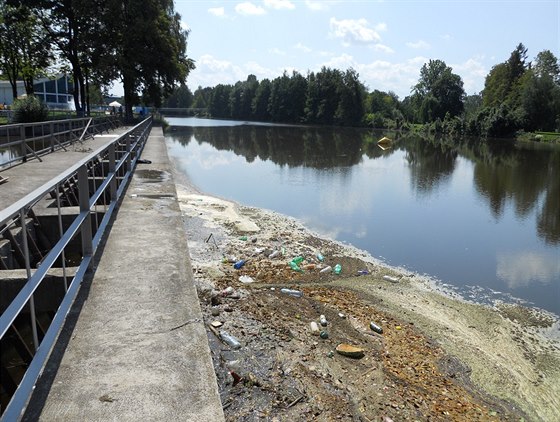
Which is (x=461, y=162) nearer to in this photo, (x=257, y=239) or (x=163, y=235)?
(x=257, y=239)

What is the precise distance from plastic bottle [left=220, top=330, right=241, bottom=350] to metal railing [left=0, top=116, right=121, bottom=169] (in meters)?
8.53

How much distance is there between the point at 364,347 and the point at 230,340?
2018 mm

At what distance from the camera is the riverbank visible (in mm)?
5543

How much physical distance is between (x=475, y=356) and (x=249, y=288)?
402 centimetres

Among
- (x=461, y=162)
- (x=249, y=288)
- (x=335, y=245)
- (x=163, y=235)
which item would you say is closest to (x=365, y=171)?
(x=461, y=162)

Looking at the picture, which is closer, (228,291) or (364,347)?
(364,347)

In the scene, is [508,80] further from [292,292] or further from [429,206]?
[292,292]

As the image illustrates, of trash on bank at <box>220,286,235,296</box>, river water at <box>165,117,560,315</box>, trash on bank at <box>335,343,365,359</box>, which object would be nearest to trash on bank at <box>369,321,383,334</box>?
trash on bank at <box>335,343,365,359</box>

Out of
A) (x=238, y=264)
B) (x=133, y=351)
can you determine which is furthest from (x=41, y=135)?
(x=133, y=351)

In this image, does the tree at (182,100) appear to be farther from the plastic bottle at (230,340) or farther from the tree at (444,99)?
the plastic bottle at (230,340)

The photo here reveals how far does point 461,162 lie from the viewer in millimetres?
39875

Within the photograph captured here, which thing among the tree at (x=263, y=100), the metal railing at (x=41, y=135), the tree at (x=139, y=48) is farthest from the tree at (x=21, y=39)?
the tree at (x=263, y=100)

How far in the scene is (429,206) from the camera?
67.6ft

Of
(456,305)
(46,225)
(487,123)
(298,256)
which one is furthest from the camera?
(487,123)
